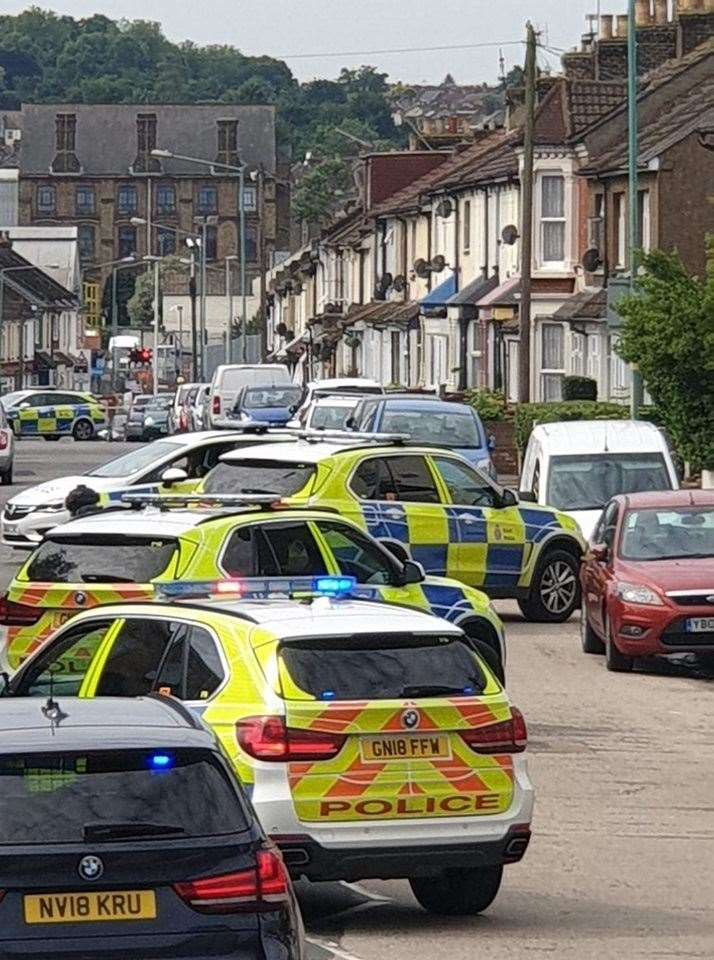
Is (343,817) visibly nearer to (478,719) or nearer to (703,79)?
(478,719)

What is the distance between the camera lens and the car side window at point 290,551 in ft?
57.6

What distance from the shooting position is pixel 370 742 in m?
10.8

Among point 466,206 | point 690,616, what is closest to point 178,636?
point 690,616

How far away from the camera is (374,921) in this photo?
37.1ft

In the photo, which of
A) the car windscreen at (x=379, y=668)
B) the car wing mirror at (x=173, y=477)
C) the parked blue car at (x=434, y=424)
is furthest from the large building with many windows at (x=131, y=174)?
the car windscreen at (x=379, y=668)

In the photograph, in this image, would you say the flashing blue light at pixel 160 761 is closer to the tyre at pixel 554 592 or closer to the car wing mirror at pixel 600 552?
the car wing mirror at pixel 600 552

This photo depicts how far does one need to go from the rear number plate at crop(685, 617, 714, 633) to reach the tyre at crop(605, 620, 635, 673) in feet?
2.09

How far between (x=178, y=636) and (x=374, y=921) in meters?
1.55

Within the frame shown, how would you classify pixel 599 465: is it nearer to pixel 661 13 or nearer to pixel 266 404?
pixel 266 404

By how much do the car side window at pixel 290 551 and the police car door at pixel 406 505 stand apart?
20.0ft

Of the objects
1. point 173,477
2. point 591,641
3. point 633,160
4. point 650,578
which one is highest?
point 633,160

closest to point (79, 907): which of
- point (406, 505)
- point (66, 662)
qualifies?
point (66, 662)

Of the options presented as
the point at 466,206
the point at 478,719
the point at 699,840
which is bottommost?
the point at 699,840

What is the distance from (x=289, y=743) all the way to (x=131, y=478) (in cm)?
1959
